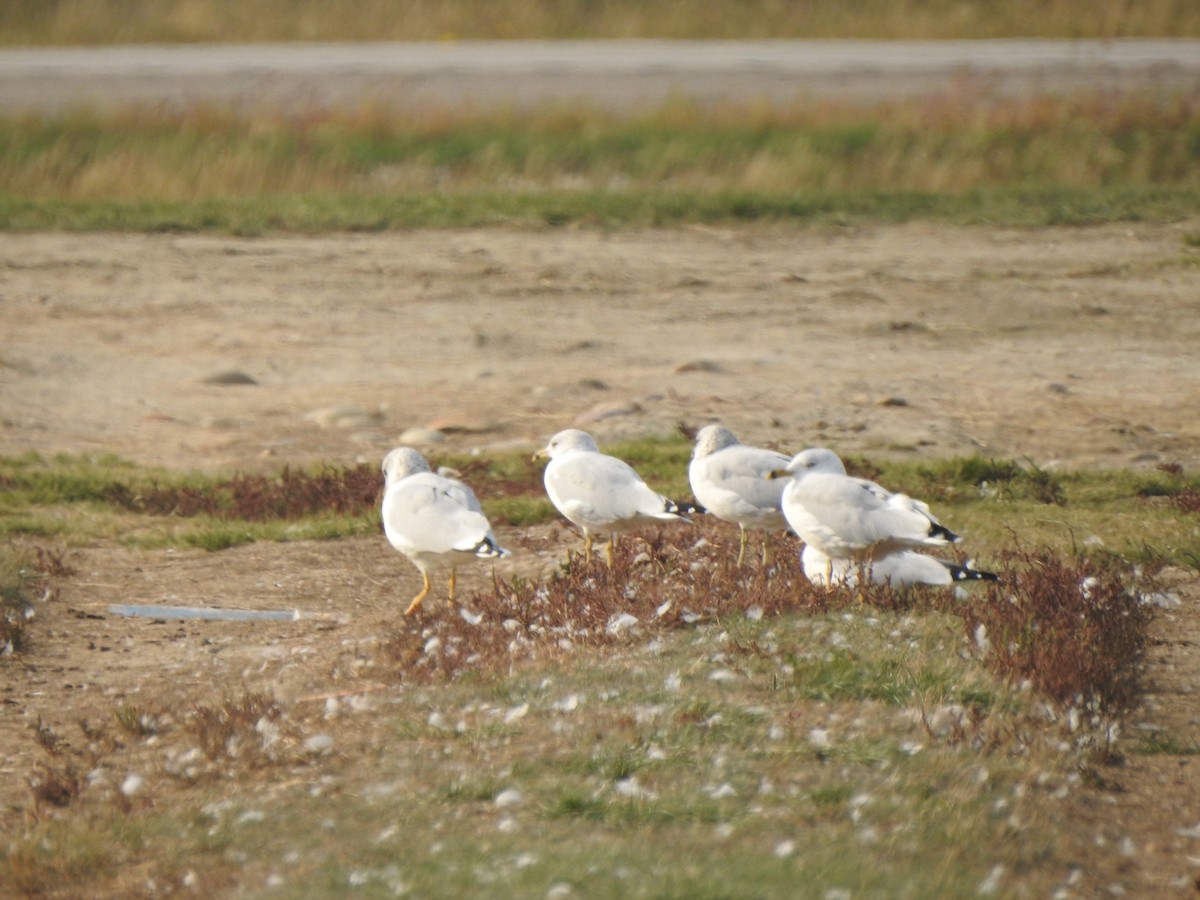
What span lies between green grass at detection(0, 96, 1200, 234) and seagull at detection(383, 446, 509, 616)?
372 inches

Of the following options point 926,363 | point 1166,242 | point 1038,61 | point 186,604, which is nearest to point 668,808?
point 186,604

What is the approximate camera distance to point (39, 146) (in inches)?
777

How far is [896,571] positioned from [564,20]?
85.7 feet

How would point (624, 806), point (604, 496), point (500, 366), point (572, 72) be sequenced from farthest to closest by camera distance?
point (572, 72), point (500, 366), point (604, 496), point (624, 806)

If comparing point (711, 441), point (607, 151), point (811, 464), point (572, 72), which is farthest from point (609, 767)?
point (572, 72)

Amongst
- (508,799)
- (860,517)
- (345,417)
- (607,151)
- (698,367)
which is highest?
(607,151)

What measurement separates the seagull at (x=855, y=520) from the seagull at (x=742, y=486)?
0.43 meters

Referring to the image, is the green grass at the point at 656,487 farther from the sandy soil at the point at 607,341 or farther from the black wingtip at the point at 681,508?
the black wingtip at the point at 681,508

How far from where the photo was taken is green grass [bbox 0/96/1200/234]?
56.8 ft

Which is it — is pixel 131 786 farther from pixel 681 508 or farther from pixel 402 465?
pixel 681 508

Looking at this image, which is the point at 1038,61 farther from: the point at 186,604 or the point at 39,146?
the point at 186,604

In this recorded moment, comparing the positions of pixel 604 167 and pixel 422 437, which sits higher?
pixel 604 167

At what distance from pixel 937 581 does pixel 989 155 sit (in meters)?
13.1

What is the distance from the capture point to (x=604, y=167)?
64.0 feet
